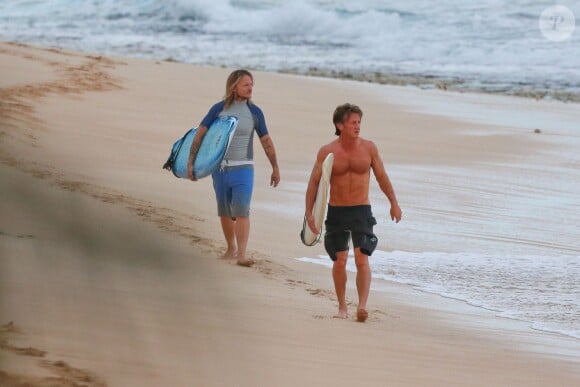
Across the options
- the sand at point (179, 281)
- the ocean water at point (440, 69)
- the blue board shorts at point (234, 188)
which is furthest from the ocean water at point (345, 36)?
the blue board shorts at point (234, 188)

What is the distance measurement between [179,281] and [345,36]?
A: 43305mm

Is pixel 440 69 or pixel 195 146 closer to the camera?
pixel 195 146

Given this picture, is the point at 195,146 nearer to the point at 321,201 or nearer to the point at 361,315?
the point at 321,201

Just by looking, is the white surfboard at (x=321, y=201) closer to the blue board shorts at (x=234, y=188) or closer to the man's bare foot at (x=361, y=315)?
the man's bare foot at (x=361, y=315)

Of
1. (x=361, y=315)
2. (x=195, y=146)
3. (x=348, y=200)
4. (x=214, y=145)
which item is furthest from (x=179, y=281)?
(x=195, y=146)

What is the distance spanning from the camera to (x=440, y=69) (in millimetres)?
33844

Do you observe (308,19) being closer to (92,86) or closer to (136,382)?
(92,86)

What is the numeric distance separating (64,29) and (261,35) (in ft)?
25.0

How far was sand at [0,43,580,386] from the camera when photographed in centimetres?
113

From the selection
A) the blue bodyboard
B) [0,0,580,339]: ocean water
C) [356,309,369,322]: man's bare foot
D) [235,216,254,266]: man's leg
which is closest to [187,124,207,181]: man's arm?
the blue bodyboard

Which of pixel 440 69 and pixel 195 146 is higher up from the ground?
pixel 440 69

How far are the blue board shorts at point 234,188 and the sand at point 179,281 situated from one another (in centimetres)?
32

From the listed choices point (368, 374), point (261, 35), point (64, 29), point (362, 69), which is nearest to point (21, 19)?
point (64, 29)

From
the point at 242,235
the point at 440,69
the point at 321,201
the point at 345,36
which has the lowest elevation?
the point at 242,235
